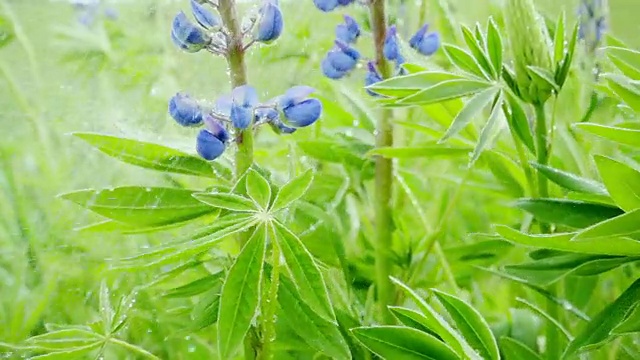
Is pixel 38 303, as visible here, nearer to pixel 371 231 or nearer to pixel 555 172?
pixel 371 231

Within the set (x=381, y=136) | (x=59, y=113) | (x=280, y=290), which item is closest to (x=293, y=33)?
(x=381, y=136)

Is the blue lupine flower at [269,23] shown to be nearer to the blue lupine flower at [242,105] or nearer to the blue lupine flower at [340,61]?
the blue lupine flower at [242,105]

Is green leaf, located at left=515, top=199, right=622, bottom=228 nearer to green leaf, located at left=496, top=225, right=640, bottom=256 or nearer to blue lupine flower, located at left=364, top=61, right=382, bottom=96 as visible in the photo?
green leaf, located at left=496, top=225, right=640, bottom=256

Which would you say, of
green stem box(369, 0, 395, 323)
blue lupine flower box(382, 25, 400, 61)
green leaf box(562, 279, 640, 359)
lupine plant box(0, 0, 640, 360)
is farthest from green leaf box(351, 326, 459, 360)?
blue lupine flower box(382, 25, 400, 61)

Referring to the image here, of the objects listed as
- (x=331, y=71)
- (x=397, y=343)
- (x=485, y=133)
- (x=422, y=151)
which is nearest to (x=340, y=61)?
(x=331, y=71)

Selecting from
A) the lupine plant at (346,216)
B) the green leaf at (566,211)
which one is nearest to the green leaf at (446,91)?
the lupine plant at (346,216)
